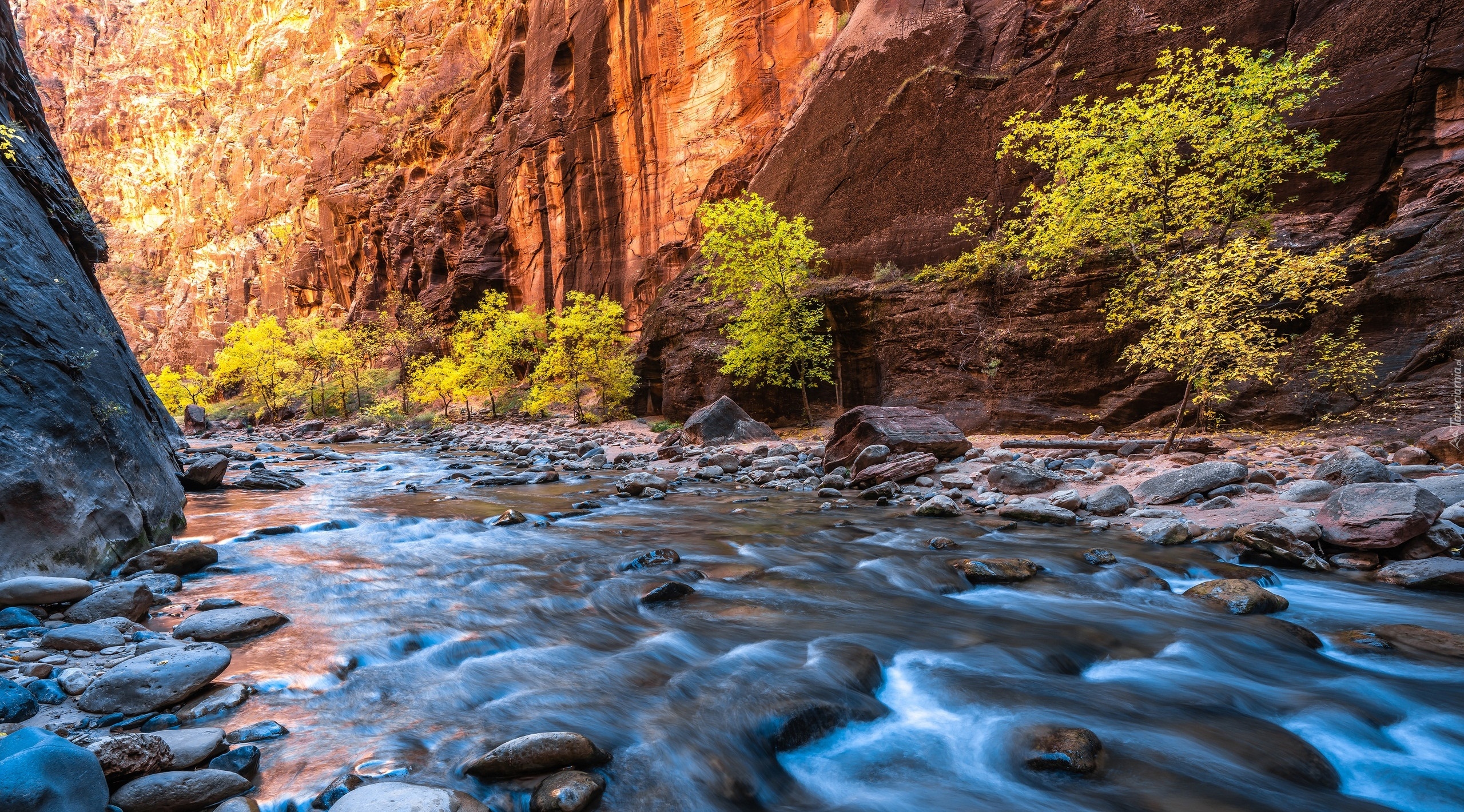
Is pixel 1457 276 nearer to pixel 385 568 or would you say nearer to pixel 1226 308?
pixel 1226 308

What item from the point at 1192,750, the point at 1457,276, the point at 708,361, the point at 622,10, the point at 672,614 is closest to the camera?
the point at 1192,750

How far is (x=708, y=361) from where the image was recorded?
18797 mm

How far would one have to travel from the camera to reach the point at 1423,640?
380 centimetres

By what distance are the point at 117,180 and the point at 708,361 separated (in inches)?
3991

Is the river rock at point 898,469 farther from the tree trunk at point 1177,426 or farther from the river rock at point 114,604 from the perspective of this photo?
the river rock at point 114,604

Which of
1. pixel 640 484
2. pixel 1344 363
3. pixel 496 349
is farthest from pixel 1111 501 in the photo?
pixel 496 349

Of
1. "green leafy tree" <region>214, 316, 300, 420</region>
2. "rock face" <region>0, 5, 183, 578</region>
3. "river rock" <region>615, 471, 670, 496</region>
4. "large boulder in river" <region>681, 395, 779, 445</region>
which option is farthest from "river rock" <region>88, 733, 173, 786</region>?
"green leafy tree" <region>214, 316, 300, 420</region>

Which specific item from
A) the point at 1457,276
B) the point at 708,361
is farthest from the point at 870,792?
the point at 708,361

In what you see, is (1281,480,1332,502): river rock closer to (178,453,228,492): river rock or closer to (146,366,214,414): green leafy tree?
(178,453,228,492): river rock

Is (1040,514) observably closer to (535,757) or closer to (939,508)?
→ (939,508)

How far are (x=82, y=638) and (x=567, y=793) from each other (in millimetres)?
3410

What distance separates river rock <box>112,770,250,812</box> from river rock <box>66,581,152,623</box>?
109 inches

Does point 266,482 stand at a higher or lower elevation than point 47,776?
lower

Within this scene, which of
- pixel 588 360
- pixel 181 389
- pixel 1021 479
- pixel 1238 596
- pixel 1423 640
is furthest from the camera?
pixel 181 389
